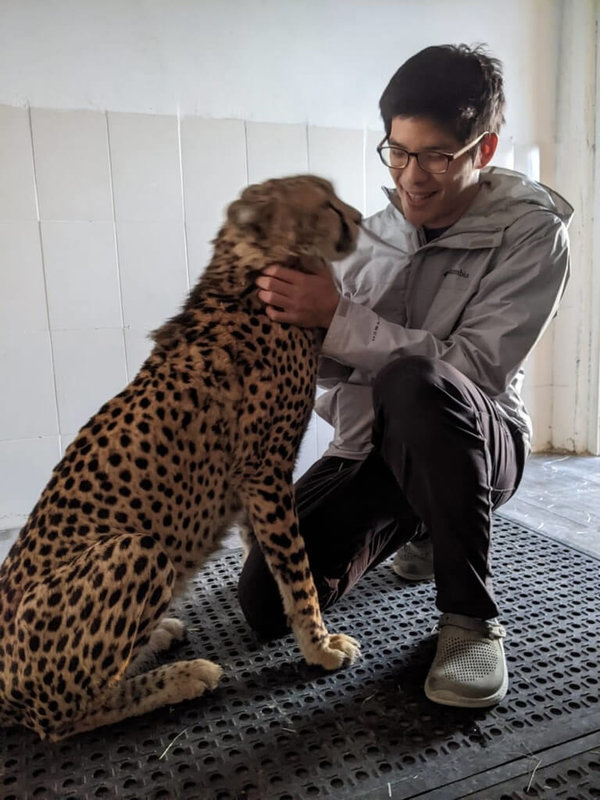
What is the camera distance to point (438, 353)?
1.45 meters

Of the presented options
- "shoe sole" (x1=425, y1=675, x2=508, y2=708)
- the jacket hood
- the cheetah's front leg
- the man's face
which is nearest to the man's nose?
the man's face

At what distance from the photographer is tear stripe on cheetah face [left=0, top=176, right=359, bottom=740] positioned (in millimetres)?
1095

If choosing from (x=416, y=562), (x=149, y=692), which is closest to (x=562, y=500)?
(x=416, y=562)

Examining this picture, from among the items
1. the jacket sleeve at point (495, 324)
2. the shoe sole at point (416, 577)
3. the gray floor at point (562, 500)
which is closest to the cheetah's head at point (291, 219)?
the jacket sleeve at point (495, 324)

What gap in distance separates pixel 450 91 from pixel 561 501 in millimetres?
1592

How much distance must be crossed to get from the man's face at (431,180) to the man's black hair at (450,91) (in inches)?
0.9

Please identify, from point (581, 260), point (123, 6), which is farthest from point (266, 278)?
point (581, 260)

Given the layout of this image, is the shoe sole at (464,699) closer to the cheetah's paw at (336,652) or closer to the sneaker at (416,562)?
the cheetah's paw at (336,652)

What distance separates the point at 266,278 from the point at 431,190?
0.47 metres

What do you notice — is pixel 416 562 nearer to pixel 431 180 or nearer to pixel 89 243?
pixel 431 180

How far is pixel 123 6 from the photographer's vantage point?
2.22 metres

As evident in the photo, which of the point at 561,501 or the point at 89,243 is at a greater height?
the point at 89,243

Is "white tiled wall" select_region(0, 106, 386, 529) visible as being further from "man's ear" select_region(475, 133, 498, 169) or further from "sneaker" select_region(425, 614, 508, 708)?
"sneaker" select_region(425, 614, 508, 708)

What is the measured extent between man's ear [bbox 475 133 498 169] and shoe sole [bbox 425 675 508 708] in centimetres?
113
